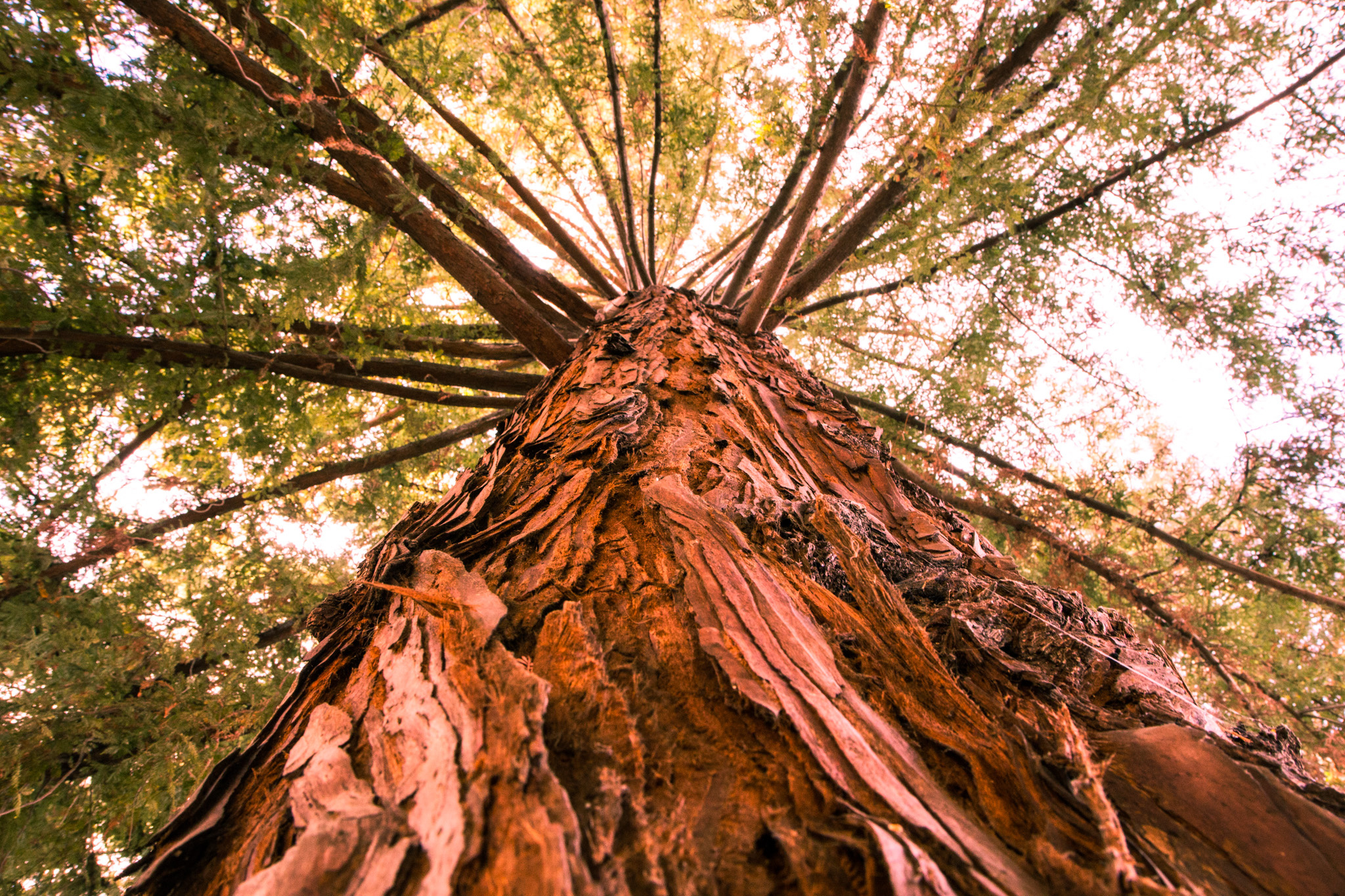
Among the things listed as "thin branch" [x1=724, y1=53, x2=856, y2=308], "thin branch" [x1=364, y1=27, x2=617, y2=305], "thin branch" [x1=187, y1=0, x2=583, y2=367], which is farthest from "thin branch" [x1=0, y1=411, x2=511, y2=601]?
"thin branch" [x1=724, y1=53, x2=856, y2=308]

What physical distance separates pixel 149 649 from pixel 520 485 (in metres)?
2.22

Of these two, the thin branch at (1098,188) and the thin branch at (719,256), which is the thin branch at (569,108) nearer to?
the thin branch at (719,256)

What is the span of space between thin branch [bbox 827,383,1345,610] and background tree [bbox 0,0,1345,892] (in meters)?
0.03

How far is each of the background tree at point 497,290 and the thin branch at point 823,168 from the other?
0.06 ft

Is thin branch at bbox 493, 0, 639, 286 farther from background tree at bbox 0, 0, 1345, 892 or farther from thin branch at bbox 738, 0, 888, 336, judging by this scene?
thin branch at bbox 738, 0, 888, 336

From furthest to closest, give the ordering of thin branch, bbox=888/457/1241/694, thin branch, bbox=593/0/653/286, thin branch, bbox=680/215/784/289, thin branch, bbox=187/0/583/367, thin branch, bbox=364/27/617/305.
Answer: thin branch, bbox=680/215/784/289 < thin branch, bbox=888/457/1241/694 < thin branch, bbox=593/0/653/286 < thin branch, bbox=364/27/617/305 < thin branch, bbox=187/0/583/367

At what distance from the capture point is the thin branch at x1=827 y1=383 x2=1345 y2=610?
2635mm

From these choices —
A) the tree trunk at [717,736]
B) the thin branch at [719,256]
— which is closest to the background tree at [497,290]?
the thin branch at [719,256]

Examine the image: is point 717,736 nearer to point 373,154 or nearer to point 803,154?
point 373,154

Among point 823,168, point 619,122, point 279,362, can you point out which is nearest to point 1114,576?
point 823,168

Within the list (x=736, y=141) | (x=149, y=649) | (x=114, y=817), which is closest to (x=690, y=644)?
(x=114, y=817)

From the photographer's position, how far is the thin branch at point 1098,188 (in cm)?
246

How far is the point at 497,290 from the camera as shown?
2.52 meters

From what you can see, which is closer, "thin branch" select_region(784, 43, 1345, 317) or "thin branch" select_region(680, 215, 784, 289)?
"thin branch" select_region(784, 43, 1345, 317)
